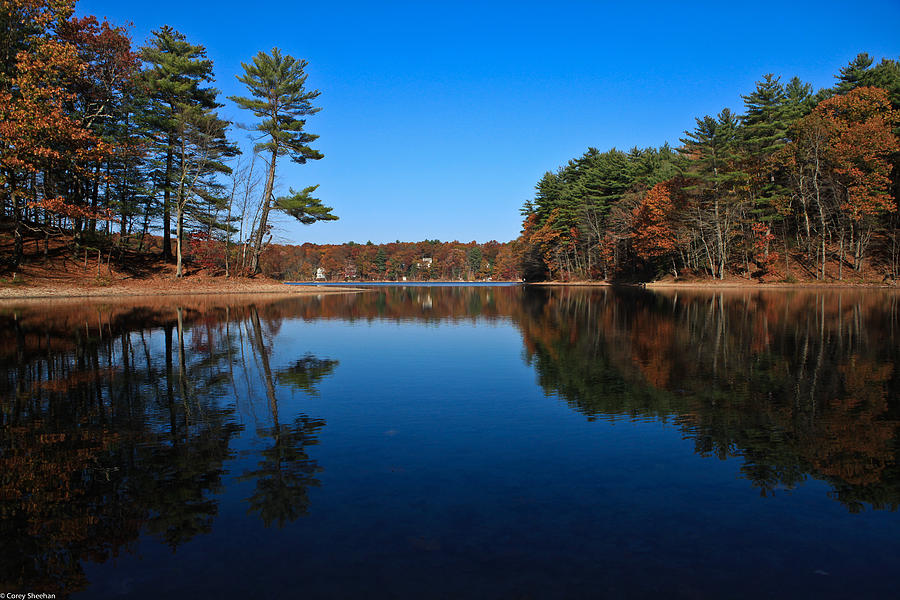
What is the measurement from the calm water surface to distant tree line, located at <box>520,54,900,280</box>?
46058 millimetres

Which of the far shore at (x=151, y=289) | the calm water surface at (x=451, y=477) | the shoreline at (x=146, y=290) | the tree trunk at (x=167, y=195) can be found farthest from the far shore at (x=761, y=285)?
the tree trunk at (x=167, y=195)

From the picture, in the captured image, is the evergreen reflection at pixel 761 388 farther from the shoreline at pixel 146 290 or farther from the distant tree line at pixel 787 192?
the distant tree line at pixel 787 192

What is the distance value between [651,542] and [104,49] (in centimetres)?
4420

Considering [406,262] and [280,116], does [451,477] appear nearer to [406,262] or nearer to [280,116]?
[280,116]

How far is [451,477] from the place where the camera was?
5371mm

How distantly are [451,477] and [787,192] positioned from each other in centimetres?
6069

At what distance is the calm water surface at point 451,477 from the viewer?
12.0ft

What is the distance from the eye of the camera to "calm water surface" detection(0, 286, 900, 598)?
3.65m

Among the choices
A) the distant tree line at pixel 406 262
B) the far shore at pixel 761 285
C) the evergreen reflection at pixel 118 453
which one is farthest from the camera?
the distant tree line at pixel 406 262

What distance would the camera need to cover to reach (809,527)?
4.28 meters

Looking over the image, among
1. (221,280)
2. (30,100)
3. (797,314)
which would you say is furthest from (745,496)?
(221,280)

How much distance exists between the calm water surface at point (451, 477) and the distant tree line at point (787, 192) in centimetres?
4606

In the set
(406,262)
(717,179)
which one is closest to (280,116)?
(717,179)

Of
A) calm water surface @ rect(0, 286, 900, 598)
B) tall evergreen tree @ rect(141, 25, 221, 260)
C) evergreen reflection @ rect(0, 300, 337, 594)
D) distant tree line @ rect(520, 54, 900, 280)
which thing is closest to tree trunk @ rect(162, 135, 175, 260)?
tall evergreen tree @ rect(141, 25, 221, 260)
